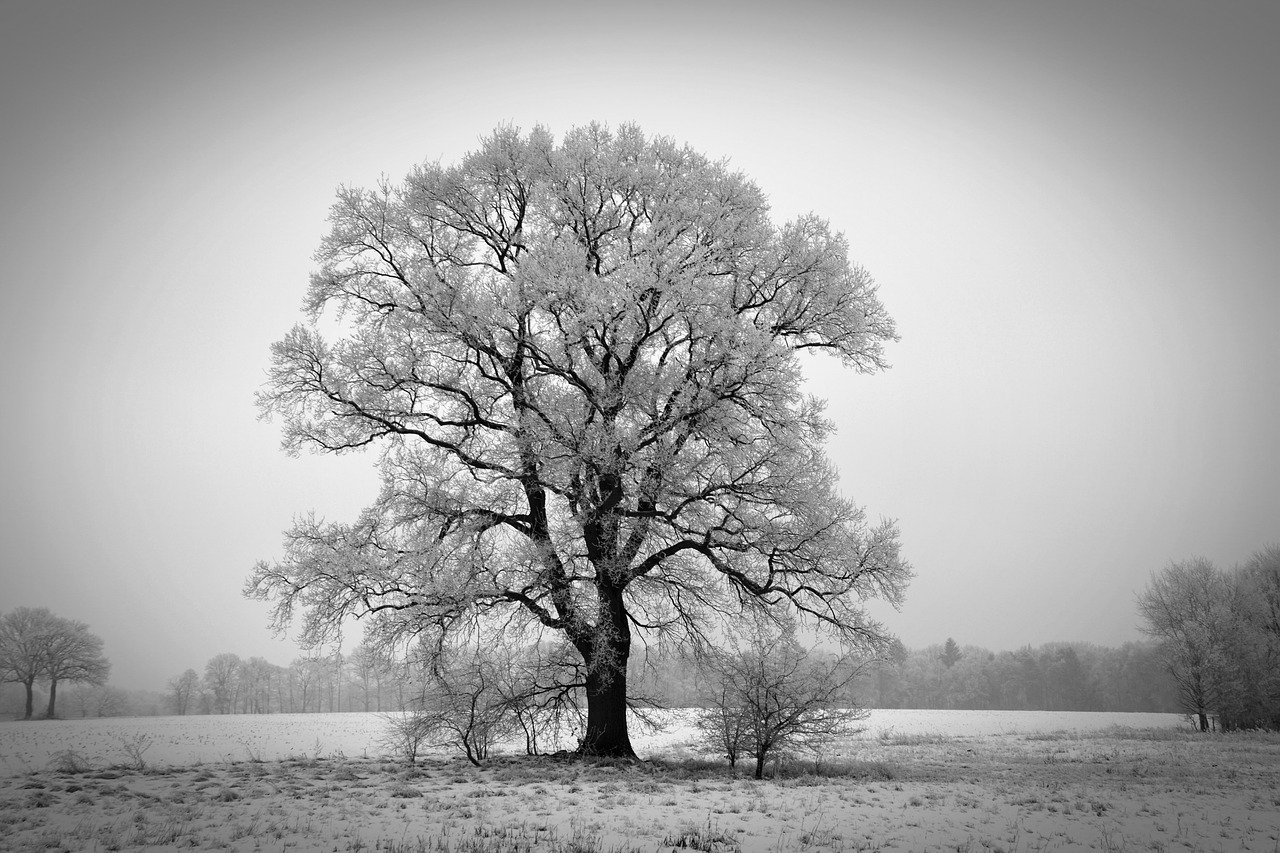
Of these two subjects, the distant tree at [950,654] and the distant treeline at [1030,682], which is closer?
the distant treeline at [1030,682]

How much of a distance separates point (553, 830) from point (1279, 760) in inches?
768

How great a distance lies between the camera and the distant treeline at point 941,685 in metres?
71.8

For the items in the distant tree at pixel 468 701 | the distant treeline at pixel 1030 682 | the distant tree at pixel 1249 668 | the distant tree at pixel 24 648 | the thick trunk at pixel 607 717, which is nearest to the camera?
the distant tree at pixel 468 701

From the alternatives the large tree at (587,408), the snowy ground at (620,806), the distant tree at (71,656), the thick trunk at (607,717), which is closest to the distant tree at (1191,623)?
the snowy ground at (620,806)

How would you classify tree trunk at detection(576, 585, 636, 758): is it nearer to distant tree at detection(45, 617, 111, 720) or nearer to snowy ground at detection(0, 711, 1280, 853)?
snowy ground at detection(0, 711, 1280, 853)

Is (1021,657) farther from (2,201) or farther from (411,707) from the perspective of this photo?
(2,201)

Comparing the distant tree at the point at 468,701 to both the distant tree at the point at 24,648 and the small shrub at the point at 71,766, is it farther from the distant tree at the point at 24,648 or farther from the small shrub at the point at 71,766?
the distant tree at the point at 24,648

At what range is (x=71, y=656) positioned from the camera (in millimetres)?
37531

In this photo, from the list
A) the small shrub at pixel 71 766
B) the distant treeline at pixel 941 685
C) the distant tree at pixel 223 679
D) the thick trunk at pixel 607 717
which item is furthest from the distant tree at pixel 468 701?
the distant tree at pixel 223 679

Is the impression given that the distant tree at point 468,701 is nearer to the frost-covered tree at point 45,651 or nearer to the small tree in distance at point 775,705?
the small tree in distance at point 775,705

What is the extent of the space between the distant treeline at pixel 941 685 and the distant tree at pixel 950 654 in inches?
6.0

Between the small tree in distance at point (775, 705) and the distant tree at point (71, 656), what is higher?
the small tree in distance at point (775, 705)

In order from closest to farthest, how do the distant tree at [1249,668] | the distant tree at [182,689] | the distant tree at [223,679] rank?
1. the distant tree at [1249,668]
2. the distant tree at [182,689]
3. the distant tree at [223,679]

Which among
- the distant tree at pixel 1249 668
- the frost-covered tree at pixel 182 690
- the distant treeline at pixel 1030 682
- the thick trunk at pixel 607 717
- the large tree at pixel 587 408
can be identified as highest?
the large tree at pixel 587 408
